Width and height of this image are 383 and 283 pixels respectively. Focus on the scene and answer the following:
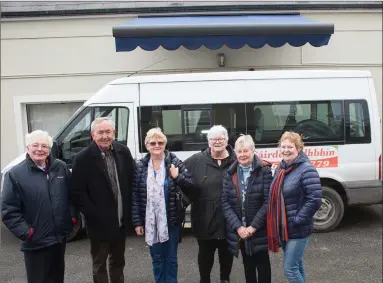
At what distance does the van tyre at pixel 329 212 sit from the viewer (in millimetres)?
5676

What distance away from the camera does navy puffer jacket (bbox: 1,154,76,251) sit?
9.43ft

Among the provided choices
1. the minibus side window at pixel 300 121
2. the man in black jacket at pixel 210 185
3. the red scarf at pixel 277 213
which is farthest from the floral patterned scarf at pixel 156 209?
the minibus side window at pixel 300 121

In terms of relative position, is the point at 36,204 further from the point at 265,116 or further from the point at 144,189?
the point at 265,116

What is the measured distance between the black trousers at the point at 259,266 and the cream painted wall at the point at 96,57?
6289mm

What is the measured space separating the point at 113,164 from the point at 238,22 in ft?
17.4

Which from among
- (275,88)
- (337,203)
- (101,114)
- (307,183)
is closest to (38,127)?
(101,114)

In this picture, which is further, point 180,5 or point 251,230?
point 180,5

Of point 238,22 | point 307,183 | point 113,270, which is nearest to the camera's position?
point 307,183

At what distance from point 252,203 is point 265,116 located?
2.60m

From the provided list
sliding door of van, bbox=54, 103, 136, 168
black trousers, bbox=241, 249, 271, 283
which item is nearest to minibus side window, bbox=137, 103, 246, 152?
sliding door of van, bbox=54, 103, 136, 168

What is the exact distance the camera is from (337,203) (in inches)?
224

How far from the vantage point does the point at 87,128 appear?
5410 mm

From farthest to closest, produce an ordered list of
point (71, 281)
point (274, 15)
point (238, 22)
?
point (274, 15) < point (238, 22) < point (71, 281)

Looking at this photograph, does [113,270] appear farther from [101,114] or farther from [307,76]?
[307,76]
